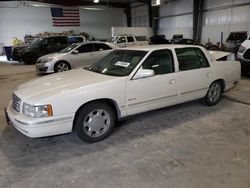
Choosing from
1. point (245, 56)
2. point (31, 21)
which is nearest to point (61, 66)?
point (245, 56)

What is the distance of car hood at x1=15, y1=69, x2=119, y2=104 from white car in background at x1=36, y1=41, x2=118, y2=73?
4834 millimetres

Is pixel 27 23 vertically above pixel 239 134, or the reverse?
pixel 27 23

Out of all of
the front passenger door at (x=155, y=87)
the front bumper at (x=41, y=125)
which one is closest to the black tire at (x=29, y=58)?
the front bumper at (x=41, y=125)

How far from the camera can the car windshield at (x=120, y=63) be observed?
138 inches

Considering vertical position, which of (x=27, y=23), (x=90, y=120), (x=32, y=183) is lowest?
(x=32, y=183)

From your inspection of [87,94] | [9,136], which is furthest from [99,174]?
[9,136]

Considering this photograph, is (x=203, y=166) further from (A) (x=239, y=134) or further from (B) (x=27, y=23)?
(B) (x=27, y=23)

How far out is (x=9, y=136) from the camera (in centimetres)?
352

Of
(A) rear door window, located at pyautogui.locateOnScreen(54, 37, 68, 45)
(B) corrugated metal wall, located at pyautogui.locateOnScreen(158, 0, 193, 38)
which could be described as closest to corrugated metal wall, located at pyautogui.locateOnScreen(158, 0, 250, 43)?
(B) corrugated metal wall, located at pyautogui.locateOnScreen(158, 0, 193, 38)

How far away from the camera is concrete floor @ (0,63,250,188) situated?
242 cm

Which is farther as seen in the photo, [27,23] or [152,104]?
[27,23]

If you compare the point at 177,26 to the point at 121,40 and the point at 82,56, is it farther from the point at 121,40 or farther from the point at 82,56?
the point at 82,56

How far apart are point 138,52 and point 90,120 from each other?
4.63ft

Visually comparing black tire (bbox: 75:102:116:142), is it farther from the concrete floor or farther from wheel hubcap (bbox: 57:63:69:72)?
wheel hubcap (bbox: 57:63:69:72)
